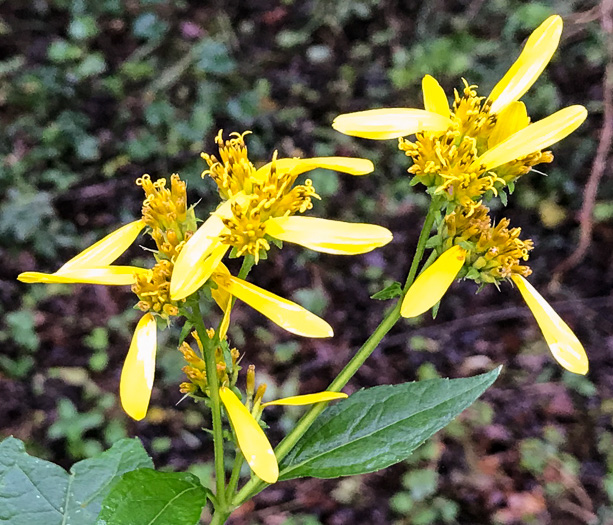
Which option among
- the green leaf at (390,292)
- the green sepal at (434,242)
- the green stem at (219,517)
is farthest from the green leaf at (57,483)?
the green sepal at (434,242)

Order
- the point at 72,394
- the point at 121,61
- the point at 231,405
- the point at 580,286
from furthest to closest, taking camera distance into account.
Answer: the point at 121,61, the point at 580,286, the point at 72,394, the point at 231,405

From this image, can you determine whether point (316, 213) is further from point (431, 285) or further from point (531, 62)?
point (431, 285)

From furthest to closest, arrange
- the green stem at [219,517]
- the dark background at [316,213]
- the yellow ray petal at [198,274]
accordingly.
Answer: the dark background at [316,213] → the green stem at [219,517] → the yellow ray petal at [198,274]

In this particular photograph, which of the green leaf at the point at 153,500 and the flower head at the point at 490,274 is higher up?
the flower head at the point at 490,274

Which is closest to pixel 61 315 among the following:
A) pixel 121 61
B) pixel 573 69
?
pixel 121 61

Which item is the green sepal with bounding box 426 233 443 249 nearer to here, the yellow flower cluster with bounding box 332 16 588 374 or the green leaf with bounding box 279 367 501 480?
the yellow flower cluster with bounding box 332 16 588 374

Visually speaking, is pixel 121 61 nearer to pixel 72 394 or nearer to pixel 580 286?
pixel 72 394

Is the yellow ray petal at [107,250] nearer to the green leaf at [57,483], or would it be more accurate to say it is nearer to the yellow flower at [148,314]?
the yellow flower at [148,314]
